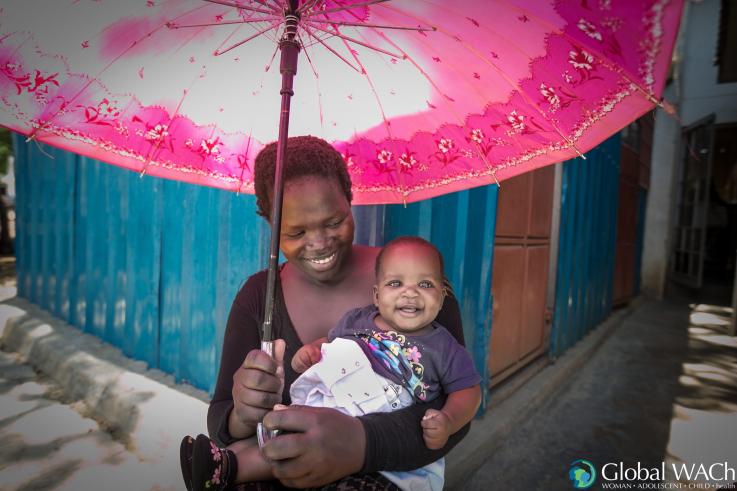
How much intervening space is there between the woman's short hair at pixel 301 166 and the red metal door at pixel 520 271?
7.57ft

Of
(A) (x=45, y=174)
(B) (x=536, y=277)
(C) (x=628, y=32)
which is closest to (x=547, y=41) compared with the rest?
(C) (x=628, y=32)

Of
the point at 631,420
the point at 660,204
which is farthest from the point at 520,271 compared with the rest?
the point at 660,204

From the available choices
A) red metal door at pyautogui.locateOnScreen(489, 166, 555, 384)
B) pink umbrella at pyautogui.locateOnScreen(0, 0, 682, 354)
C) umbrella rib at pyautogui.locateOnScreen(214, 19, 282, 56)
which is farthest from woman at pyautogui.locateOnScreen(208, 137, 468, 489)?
red metal door at pyautogui.locateOnScreen(489, 166, 555, 384)

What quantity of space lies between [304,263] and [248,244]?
1.42m

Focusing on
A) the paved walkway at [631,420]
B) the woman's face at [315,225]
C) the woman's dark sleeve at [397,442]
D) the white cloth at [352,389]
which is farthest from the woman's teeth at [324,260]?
the paved walkway at [631,420]

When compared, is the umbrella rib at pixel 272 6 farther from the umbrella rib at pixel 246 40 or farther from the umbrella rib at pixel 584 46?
the umbrella rib at pixel 584 46

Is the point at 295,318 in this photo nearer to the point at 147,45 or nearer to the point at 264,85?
the point at 264,85

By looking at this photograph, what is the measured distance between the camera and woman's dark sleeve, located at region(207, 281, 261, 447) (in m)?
1.34

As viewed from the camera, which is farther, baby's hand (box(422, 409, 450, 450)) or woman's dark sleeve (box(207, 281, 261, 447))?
woman's dark sleeve (box(207, 281, 261, 447))

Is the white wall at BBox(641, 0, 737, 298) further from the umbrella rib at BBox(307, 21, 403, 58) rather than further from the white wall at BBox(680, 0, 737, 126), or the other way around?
the umbrella rib at BBox(307, 21, 403, 58)

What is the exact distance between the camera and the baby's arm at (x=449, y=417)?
46.8 inches

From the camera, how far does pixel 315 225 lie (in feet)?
4.73

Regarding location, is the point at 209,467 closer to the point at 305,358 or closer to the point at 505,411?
the point at 305,358

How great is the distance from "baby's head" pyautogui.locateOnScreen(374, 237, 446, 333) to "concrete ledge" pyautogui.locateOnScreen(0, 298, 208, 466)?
6.42ft
